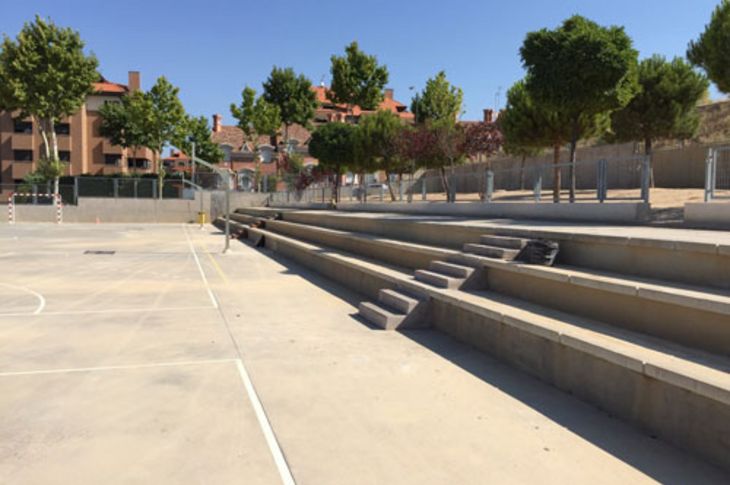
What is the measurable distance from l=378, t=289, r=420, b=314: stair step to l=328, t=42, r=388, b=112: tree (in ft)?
Result: 151

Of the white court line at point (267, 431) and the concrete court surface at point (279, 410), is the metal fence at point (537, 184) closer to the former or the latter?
the concrete court surface at point (279, 410)

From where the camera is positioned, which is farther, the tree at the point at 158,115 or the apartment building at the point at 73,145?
the apartment building at the point at 73,145

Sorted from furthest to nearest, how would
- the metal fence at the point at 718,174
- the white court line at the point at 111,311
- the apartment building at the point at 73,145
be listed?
the apartment building at the point at 73,145, the metal fence at the point at 718,174, the white court line at the point at 111,311

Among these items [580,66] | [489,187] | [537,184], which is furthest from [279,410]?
[580,66]

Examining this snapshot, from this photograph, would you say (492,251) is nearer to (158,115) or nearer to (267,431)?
(267,431)

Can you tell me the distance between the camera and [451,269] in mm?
8422

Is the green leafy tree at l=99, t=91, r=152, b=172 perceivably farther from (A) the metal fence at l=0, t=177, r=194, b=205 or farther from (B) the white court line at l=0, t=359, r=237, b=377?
(B) the white court line at l=0, t=359, r=237, b=377

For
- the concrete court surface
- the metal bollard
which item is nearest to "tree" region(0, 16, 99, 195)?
the metal bollard

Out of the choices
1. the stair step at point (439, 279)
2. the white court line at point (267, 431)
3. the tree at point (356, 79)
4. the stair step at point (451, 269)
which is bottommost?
the white court line at point (267, 431)

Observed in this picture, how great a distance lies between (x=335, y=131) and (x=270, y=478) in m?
36.5

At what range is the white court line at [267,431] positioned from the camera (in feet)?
11.9

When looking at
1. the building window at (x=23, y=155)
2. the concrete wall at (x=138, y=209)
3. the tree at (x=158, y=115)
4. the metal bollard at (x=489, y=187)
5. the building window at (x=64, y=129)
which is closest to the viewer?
the metal bollard at (x=489, y=187)

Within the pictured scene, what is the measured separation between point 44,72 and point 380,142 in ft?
93.2

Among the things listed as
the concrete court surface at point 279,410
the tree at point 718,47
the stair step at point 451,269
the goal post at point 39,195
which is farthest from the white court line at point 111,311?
the goal post at point 39,195
